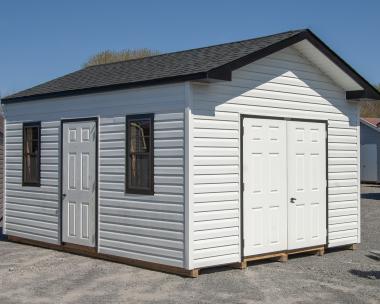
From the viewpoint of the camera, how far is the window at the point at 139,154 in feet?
32.0

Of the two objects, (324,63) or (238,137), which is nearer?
(238,137)

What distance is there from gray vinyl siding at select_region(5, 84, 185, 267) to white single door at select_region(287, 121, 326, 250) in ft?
7.23

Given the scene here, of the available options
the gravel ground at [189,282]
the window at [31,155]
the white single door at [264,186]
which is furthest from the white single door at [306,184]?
the window at [31,155]

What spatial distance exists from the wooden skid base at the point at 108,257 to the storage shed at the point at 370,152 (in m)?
25.1

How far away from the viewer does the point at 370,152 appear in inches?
1357

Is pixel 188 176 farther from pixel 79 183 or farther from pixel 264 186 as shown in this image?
pixel 79 183

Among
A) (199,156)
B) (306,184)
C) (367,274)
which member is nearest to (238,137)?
(199,156)

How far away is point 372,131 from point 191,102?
27064 millimetres

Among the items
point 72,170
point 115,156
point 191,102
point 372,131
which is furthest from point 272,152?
point 372,131

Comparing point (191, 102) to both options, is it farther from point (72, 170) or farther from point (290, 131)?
point (72, 170)

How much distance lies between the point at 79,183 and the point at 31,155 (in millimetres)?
1753

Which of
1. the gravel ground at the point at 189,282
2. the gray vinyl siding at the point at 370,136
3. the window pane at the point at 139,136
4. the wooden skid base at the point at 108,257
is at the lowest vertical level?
the gravel ground at the point at 189,282

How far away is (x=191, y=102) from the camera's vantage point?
9.12m

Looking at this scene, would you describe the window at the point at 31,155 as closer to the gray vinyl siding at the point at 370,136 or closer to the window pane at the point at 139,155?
the window pane at the point at 139,155
